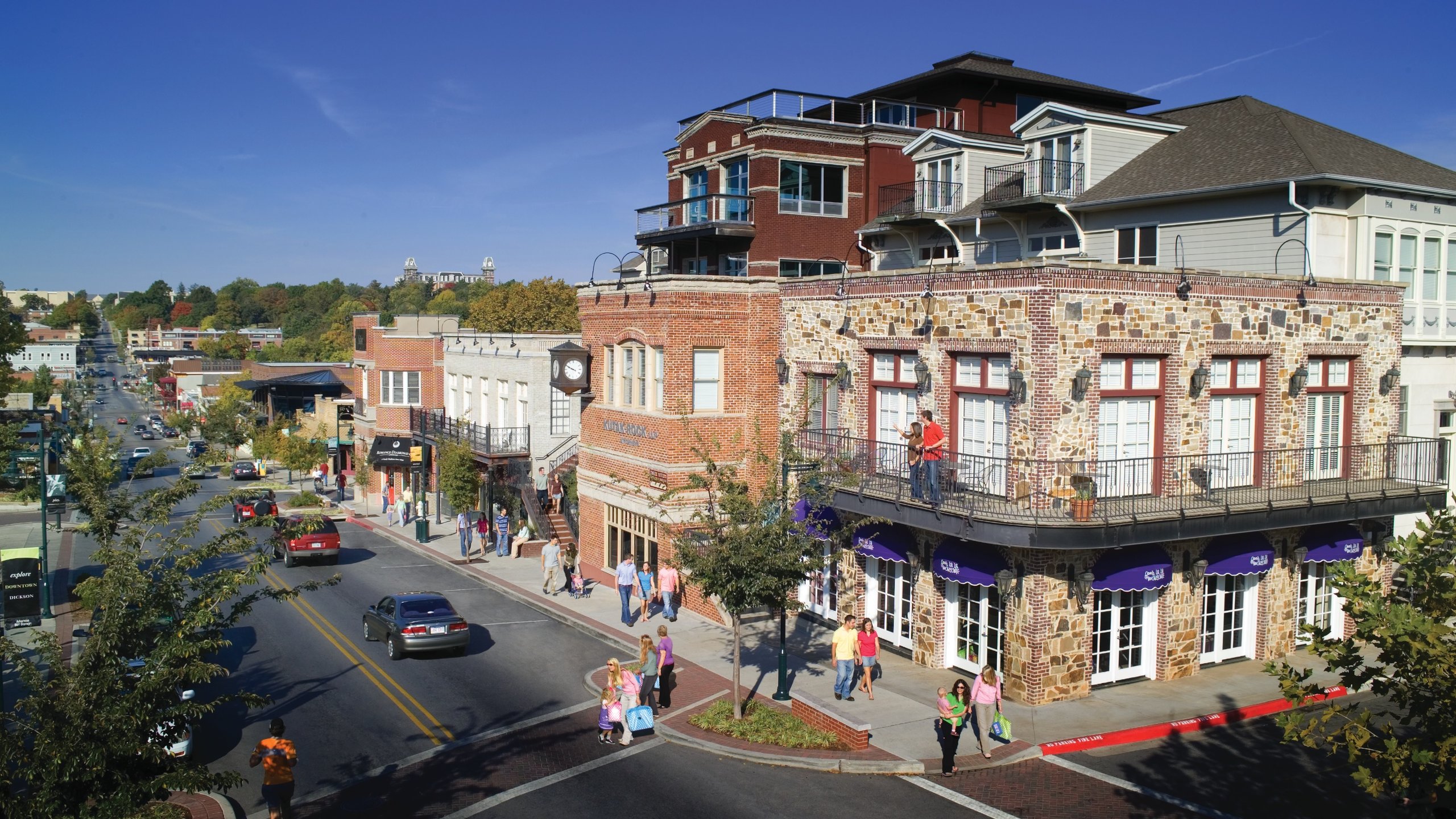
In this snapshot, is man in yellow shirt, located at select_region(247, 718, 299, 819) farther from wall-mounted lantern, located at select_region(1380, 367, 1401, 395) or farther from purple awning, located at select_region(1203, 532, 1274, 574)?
wall-mounted lantern, located at select_region(1380, 367, 1401, 395)

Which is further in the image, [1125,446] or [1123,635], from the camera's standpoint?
[1123,635]

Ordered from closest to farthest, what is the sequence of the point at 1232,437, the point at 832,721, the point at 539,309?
the point at 832,721 → the point at 1232,437 → the point at 539,309

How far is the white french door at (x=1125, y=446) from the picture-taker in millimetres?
19766

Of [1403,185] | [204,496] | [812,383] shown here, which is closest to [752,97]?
[812,383]

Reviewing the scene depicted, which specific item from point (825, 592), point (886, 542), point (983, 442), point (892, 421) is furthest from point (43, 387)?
point (983, 442)

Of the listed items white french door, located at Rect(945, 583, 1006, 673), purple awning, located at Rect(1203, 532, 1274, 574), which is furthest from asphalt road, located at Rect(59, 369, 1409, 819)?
white french door, located at Rect(945, 583, 1006, 673)

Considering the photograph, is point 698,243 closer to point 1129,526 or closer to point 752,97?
point 752,97

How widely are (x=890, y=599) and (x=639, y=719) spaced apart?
7.22 meters

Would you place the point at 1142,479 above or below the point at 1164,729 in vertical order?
above

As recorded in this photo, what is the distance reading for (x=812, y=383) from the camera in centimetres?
2616

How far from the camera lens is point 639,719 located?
18094mm

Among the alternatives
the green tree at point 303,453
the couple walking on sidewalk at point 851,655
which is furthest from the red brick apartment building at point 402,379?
the couple walking on sidewalk at point 851,655

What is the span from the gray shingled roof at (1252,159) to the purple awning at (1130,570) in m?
9.84

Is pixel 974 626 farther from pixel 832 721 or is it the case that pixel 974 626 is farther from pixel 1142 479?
pixel 832 721
